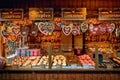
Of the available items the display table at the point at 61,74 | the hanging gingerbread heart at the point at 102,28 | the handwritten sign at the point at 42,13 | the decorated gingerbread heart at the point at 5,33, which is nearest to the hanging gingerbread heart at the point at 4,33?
the decorated gingerbread heart at the point at 5,33

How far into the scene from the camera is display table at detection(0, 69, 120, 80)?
27.2 feet

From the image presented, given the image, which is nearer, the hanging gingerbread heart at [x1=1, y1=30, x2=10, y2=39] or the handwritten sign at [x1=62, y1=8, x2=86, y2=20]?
the handwritten sign at [x1=62, y1=8, x2=86, y2=20]

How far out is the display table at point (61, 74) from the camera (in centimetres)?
830

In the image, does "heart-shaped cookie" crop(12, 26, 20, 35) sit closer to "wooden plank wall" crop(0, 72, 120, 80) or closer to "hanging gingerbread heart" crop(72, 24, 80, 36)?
"hanging gingerbread heart" crop(72, 24, 80, 36)

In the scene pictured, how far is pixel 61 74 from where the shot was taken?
331 inches

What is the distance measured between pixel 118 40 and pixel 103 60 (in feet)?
8.00

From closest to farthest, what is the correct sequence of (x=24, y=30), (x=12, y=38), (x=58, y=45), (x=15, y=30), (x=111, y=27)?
(x=111, y=27) → (x=15, y=30) → (x=12, y=38) → (x=24, y=30) → (x=58, y=45)

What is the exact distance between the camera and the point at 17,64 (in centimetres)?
871

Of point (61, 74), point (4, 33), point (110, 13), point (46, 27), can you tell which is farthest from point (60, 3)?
point (61, 74)

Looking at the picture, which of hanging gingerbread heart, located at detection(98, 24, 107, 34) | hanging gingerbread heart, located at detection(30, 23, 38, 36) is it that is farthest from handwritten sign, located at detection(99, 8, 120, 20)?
hanging gingerbread heart, located at detection(30, 23, 38, 36)

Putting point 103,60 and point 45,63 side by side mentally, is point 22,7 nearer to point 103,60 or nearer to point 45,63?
point 45,63

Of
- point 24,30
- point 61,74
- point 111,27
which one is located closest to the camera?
point 61,74

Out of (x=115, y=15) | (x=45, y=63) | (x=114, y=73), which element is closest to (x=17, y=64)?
(x=45, y=63)

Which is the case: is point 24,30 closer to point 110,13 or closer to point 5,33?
point 5,33
